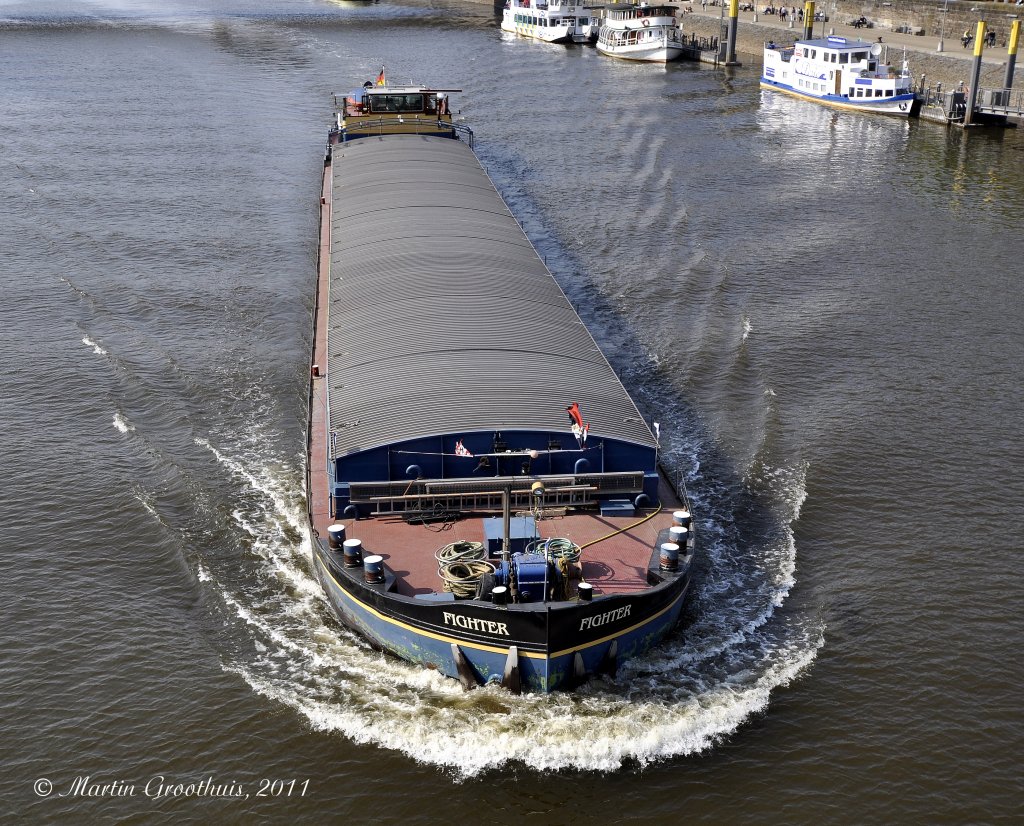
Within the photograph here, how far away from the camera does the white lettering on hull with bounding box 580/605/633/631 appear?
23031 mm

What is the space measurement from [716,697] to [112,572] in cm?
1675

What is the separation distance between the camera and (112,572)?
1185 inches

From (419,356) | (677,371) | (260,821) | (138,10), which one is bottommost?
(260,821)

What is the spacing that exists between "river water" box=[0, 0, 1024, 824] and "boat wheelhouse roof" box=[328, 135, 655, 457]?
5.56 m

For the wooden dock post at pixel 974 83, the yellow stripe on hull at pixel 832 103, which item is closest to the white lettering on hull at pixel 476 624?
the wooden dock post at pixel 974 83

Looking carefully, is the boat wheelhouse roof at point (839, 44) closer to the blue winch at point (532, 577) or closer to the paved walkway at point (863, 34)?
the paved walkway at point (863, 34)

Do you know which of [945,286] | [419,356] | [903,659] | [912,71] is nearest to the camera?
[903,659]

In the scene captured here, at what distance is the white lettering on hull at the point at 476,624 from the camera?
75.1 ft

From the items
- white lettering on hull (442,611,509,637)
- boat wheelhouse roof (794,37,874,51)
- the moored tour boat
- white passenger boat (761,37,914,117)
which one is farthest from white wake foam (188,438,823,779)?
boat wheelhouse roof (794,37,874,51)

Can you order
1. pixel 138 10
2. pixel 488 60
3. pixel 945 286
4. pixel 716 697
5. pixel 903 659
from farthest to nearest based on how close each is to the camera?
pixel 138 10 < pixel 488 60 < pixel 945 286 < pixel 903 659 < pixel 716 697

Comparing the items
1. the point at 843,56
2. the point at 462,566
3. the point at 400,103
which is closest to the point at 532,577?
the point at 462,566

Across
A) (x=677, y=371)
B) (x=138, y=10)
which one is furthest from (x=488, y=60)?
(x=677, y=371)

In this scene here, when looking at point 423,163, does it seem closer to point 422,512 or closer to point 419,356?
point 419,356

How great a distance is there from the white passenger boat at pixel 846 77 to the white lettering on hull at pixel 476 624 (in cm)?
7315
